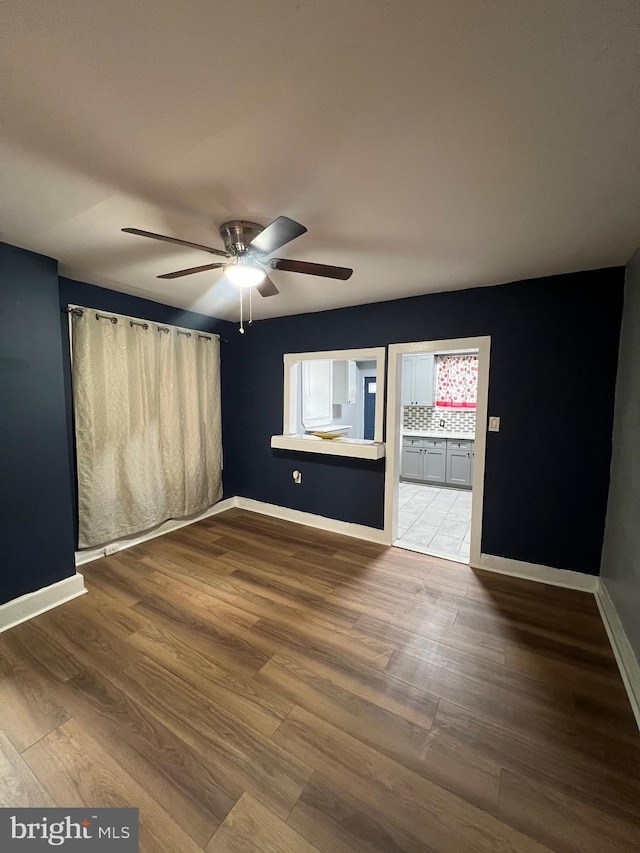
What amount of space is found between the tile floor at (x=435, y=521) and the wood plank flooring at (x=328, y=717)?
679 millimetres

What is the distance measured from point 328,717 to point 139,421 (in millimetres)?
2726

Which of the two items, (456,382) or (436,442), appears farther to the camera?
(456,382)

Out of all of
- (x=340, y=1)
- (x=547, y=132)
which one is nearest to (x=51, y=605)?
(x=340, y=1)

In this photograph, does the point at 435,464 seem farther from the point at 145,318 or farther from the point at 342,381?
the point at 145,318

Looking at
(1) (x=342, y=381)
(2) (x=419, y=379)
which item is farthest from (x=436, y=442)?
(1) (x=342, y=381)

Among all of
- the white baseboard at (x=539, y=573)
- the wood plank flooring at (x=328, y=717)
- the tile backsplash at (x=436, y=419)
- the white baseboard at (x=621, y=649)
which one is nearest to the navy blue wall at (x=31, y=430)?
the wood plank flooring at (x=328, y=717)

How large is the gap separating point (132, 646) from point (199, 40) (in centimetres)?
260

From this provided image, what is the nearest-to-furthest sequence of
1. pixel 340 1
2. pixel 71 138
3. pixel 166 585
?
pixel 340 1, pixel 71 138, pixel 166 585

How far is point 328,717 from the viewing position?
1.43 m

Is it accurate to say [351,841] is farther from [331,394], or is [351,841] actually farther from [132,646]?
[331,394]

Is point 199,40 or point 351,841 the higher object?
point 199,40

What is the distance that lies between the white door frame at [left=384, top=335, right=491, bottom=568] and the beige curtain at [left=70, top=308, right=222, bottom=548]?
6.78 ft

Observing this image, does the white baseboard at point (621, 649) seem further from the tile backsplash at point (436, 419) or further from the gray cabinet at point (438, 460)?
the tile backsplash at point (436, 419)

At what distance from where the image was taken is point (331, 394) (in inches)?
193
